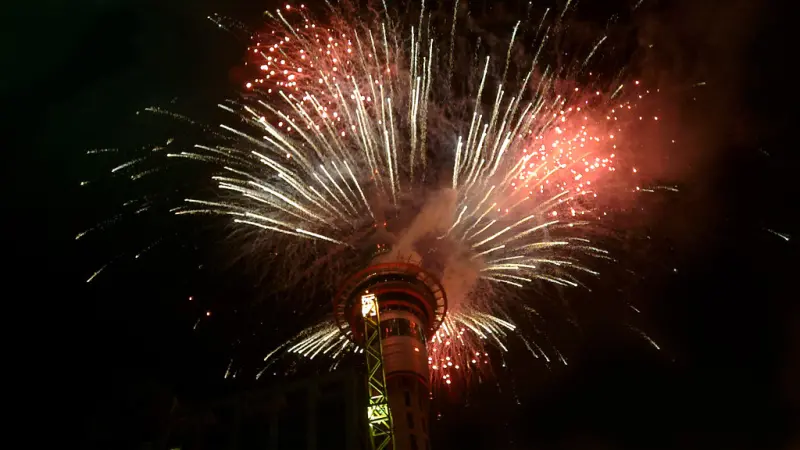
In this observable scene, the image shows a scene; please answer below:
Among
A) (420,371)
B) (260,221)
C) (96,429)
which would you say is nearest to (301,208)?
(260,221)

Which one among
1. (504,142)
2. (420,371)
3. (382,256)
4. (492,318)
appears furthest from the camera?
(382,256)

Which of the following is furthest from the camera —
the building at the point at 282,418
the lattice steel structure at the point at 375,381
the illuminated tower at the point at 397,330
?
the building at the point at 282,418

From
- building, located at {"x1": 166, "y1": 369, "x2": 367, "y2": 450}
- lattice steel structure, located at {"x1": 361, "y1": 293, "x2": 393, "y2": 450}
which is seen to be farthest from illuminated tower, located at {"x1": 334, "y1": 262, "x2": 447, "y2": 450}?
building, located at {"x1": 166, "y1": 369, "x2": 367, "y2": 450}

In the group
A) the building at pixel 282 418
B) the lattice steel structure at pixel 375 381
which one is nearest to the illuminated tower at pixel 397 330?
the lattice steel structure at pixel 375 381

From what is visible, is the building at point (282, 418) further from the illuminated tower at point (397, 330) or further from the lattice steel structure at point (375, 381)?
the lattice steel structure at point (375, 381)

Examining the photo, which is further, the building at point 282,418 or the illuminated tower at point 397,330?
the building at point 282,418

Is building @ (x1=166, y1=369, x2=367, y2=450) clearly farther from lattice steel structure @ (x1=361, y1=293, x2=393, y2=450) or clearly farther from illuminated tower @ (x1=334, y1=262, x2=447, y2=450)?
lattice steel structure @ (x1=361, y1=293, x2=393, y2=450)

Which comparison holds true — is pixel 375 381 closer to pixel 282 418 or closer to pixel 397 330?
pixel 397 330

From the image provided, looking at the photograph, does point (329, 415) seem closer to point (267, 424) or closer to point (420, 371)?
point (267, 424)
